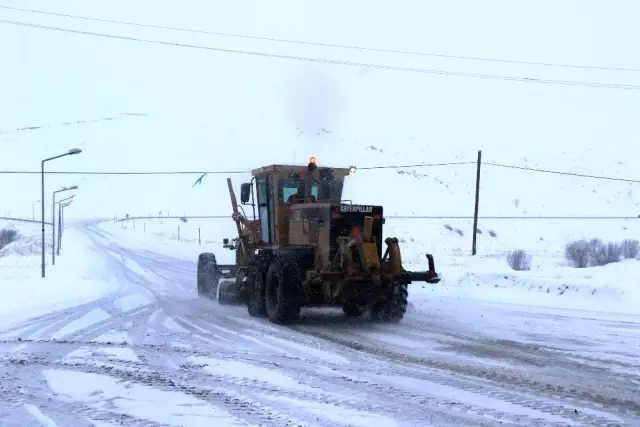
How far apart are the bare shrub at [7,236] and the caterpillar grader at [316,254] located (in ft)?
187

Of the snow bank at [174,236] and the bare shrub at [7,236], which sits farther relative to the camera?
the bare shrub at [7,236]

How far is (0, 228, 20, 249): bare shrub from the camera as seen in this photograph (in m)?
67.3

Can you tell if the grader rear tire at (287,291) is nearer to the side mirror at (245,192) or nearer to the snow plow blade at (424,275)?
the snow plow blade at (424,275)

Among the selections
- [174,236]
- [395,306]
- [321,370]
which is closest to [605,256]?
[395,306]

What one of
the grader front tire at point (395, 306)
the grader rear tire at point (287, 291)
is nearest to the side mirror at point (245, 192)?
the grader rear tire at point (287, 291)

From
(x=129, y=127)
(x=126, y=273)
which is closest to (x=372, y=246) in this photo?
(x=126, y=273)

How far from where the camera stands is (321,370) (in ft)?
30.9

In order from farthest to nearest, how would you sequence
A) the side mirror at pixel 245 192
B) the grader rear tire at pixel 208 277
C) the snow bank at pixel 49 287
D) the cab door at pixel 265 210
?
1. the grader rear tire at pixel 208 277
2. the snow bank at pixel 49 287
3. the side mirror at pixel 245 192
4. the cab door at pixel 265 210

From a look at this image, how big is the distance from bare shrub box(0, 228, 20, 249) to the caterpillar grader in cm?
5688

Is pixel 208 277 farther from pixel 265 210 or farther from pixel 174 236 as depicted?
pixel 174 236

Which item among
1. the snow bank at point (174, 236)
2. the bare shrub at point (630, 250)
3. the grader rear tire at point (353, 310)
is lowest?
the snow bank at point (174, 236)

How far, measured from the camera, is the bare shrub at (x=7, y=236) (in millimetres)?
67275

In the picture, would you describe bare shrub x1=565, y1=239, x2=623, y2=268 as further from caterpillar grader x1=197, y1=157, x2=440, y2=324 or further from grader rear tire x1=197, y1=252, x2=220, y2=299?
caterpillar grader x1=197, y1=157, x2=440, y2=324

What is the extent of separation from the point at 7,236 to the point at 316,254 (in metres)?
62.1
